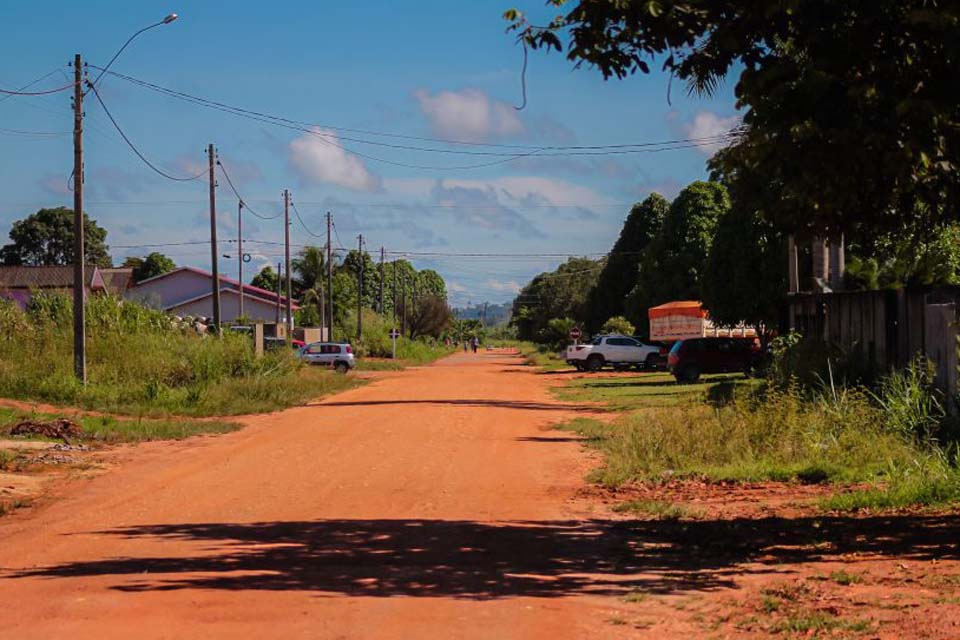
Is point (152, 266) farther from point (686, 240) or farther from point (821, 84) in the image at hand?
point (821, 84)

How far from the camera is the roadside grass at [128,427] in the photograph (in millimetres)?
20156

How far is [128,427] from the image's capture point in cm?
2148

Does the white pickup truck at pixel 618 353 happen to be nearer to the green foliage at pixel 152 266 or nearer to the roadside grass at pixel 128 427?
the roadside grass at pixel 128 427

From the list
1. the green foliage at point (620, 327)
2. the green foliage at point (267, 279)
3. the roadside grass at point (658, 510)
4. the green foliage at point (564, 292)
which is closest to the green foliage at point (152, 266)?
the green foliage at point (267, 279)

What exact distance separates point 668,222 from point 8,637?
172 feet

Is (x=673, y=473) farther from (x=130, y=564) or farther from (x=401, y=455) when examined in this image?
(x=130, y=564)

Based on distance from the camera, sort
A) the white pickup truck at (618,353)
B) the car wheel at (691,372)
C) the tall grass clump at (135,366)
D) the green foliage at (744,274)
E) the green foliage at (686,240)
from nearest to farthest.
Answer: the tall grass clump at (135,366) → the green foliage at (744,274) → the car wheel at (691,372) → the white pickup truck at (618,353) → the green foliage at (686,240)

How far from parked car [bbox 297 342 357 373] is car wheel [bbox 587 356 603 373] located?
35.6 ft

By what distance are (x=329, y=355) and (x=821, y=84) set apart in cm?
4451

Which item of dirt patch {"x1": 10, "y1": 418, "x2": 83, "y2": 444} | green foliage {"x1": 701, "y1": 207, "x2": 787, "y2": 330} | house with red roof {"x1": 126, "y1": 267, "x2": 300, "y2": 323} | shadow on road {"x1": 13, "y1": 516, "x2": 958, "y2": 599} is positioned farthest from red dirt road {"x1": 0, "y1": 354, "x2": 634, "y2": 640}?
house with red roof {"x1": 126, "y1": 267, "x2": 300, "y2": 323}

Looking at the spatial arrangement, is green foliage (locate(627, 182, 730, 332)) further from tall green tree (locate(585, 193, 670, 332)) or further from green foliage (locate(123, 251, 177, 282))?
green foliage (locate(123, 251, 177, 282))

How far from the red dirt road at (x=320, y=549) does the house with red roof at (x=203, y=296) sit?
236 ft

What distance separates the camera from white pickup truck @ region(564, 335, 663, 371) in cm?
5244

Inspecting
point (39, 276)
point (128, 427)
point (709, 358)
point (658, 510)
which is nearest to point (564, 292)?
point (39, 276)
